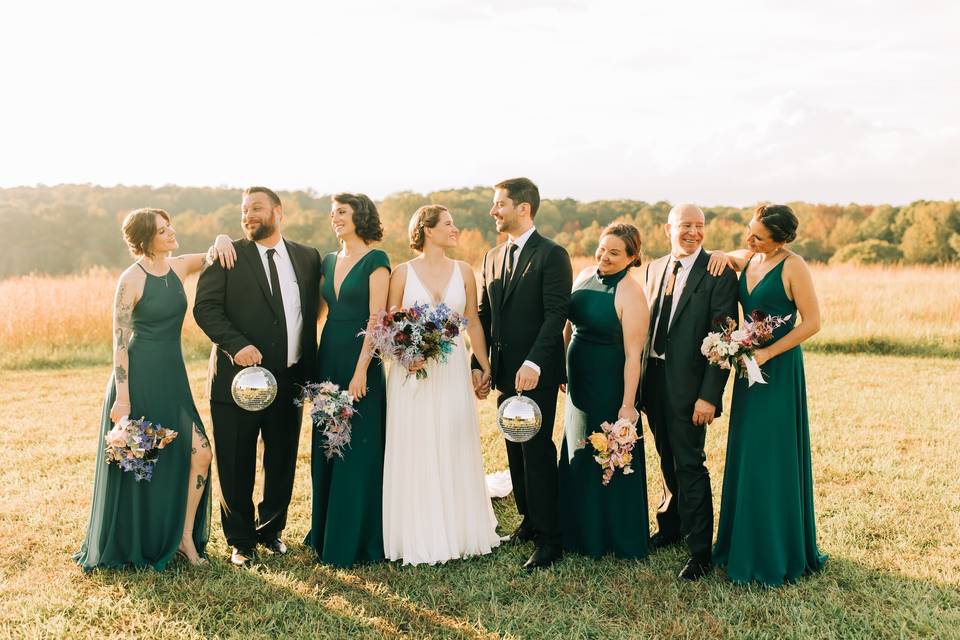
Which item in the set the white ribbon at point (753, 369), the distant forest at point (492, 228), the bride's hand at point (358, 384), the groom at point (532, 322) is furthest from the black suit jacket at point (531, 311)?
the distant forest at point (492, 228)

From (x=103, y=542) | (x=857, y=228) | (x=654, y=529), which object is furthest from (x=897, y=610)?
(x=857, y=228)

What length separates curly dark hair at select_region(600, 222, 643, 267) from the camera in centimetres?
565

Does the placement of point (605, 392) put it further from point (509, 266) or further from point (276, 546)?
point (276, 546)

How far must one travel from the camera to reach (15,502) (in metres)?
7.47

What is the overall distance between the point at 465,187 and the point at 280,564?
39278 mm

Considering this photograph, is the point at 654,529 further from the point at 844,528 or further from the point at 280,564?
the point at 280,564

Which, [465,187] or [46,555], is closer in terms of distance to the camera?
[46,555]

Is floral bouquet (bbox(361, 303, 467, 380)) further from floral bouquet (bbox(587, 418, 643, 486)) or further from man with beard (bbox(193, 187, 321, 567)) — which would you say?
floral bouquet (bbox(587, 418, 643, 486))

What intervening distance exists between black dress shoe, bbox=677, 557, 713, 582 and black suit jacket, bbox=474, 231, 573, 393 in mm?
1597

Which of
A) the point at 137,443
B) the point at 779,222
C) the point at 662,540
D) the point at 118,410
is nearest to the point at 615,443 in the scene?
the point at 662,540

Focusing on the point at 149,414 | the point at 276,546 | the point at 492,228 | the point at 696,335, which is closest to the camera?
the point at 696,335

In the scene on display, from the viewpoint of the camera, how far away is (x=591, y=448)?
19.4 feet

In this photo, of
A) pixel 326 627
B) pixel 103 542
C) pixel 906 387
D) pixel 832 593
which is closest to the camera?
pixel 326 627

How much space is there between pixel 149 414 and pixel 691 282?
402 cm
